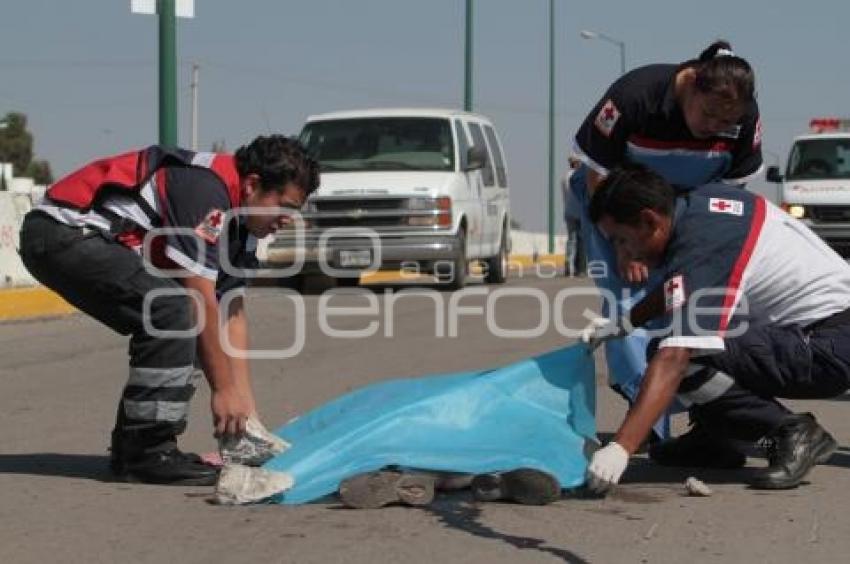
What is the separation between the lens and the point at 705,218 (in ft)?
17.8

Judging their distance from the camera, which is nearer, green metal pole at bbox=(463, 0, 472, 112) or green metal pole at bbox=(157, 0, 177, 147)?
green metal pole at bbox=(157, 0, 177, 147)

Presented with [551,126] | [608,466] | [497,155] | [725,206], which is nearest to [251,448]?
[608,466]

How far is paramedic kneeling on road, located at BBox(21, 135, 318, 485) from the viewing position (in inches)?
224

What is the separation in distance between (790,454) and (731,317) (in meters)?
0.60

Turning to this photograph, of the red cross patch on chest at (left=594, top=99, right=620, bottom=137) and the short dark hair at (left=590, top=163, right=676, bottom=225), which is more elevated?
the red cross patch on chest at (left=594, top=99, right=620, bottom=137)

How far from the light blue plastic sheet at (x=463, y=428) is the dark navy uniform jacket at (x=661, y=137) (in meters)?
0.86

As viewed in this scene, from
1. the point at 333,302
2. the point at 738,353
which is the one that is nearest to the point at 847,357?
the point at 738,353

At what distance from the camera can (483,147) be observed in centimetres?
2073

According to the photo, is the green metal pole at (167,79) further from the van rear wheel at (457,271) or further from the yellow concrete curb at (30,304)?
the van rear wheel at (457,271)

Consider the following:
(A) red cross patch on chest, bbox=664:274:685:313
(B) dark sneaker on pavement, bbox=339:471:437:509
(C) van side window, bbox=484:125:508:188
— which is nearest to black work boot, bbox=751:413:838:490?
(A) red cross patch on chest, bbox=664:274:685:313

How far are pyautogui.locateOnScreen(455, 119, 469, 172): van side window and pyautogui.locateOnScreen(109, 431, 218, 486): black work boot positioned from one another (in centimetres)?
1330

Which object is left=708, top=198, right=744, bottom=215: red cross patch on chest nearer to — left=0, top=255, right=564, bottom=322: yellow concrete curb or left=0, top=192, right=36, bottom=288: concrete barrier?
left=0, top=255, right=564, bottom=322: yellow concrete curb

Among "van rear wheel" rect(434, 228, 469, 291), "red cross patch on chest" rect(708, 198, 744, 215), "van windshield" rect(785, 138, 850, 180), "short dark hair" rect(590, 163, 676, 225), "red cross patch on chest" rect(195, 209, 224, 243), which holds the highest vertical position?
"short dark hair" rect(590, 163, 676, 225)

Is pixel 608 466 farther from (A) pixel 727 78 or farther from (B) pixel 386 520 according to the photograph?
(A) pixel 727 78
